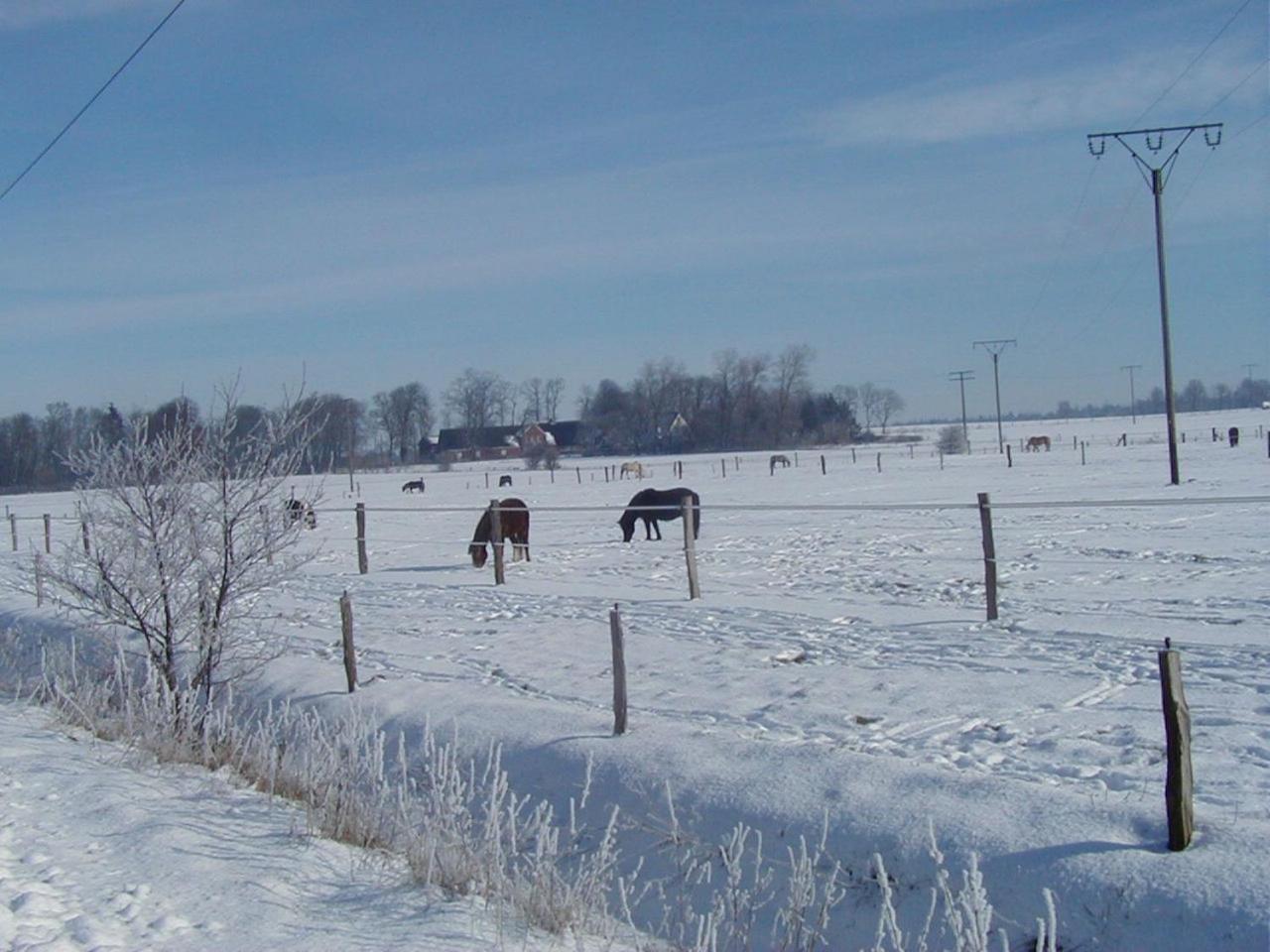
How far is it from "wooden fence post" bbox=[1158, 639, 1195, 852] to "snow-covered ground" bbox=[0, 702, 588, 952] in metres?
2.96

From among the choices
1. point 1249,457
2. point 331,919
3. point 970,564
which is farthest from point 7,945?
point 1249,457

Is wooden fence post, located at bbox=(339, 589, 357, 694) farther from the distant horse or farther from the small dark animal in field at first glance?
the distant horse

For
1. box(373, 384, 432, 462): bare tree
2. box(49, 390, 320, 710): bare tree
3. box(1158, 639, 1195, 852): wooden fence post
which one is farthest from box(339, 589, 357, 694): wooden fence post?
box(373, 384, 432, 462): bare tree

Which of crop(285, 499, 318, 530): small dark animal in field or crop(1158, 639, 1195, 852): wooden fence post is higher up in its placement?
crop(285, 499, 318, 530): small dark animal in field

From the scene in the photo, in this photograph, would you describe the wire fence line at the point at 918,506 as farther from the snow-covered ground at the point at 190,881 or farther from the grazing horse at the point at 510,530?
the snow-covered ground at the point at 190,881

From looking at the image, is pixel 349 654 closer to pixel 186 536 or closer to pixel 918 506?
pixel 186 536

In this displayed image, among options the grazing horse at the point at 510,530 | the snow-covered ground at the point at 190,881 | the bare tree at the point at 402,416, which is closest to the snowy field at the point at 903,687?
Answer: the grazing horse at the point at 510,530

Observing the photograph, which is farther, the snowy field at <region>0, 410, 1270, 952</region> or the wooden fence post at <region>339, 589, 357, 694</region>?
the wooden fence post at <region>339, 589, 357, 694</region>

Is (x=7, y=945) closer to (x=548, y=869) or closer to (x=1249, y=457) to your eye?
(x=548, y=869)

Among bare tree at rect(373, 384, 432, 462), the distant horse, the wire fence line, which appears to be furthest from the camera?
bare tree at rect(373, 384, 432, 462)

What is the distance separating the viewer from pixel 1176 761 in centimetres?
574

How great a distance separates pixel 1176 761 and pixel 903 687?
153 inches

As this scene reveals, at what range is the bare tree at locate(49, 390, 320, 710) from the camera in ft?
35.4

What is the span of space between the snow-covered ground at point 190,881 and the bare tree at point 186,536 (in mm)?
3040
